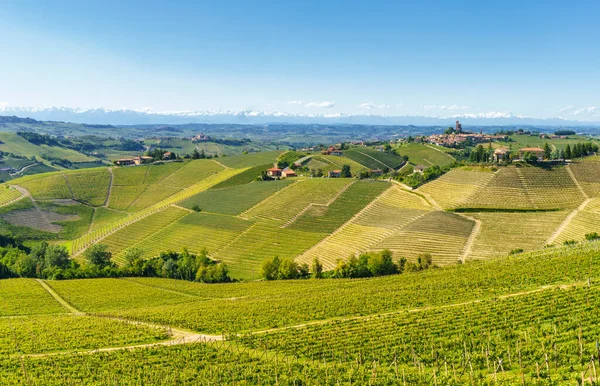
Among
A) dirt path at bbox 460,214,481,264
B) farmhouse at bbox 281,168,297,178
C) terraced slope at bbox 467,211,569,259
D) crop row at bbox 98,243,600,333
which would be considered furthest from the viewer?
farmhouse at bbox 281,168,297,178

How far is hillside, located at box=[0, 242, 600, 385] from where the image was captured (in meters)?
35.3

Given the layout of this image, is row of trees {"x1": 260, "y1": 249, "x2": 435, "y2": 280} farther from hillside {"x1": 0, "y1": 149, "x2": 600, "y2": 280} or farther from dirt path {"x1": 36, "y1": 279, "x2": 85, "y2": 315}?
dirt path {"x1": 36, "y1": 279, "x2": 85, "y2": 315}

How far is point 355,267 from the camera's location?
267 ft

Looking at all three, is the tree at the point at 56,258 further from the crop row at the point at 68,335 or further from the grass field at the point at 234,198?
the grass field at the point at 234,198

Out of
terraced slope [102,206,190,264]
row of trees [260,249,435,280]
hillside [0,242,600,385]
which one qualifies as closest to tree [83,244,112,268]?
terraced slope [102,206,190,264]

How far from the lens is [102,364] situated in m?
42.5

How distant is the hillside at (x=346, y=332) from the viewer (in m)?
35.3

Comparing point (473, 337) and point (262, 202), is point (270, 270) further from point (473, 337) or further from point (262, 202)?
point (473, 337)

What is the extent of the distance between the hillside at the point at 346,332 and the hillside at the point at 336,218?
59.1ft

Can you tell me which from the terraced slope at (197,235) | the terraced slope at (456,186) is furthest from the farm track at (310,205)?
the terraced slope at (456,186)

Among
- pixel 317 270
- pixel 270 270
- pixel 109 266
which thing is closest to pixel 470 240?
pixel 317 270

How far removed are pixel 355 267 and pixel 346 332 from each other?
3552 cm

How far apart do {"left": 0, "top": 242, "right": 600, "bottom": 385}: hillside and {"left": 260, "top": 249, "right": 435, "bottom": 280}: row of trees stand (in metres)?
6.52

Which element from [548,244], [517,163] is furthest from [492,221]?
[517,163]
